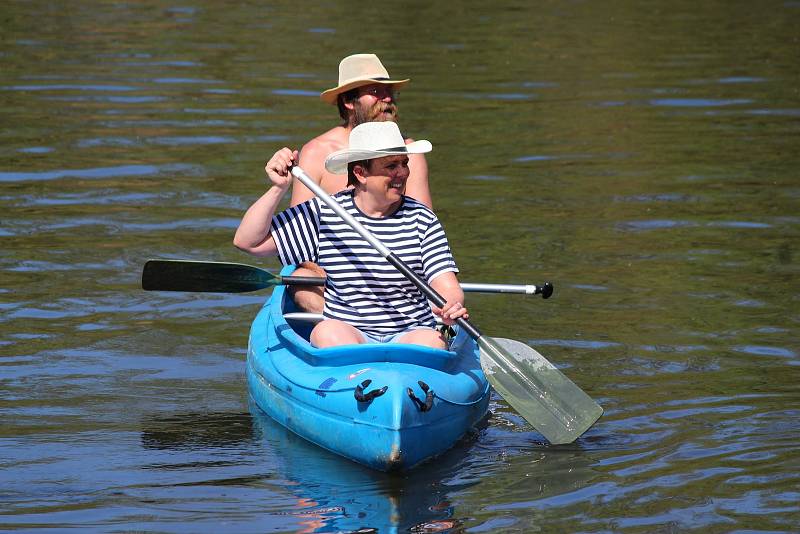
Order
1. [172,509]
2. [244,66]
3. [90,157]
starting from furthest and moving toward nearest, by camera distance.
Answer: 1. [244,66]
2. [90,157]
3. [172,509]

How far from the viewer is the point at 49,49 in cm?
1981

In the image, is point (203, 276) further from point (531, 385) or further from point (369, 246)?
point (531, 385)

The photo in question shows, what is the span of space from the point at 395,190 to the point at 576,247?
14.4ft

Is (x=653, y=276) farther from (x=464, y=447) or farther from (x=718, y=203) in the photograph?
(x=464, y=447)

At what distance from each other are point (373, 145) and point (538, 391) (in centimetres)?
144

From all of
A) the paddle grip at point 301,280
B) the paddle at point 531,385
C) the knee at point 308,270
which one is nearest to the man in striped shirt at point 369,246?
the paddle at point 531,385

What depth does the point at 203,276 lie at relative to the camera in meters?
7.68

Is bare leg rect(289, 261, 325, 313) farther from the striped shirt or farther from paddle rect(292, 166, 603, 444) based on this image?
paddle rect(292, 166, 603, 444)

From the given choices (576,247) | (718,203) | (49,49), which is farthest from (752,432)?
(49,49)

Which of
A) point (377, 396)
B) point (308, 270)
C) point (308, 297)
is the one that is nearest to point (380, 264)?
point (377, 396)

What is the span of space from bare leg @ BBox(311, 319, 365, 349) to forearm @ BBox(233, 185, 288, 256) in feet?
1.61

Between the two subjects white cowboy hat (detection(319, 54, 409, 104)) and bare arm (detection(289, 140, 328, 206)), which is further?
bare arm (detection(289, 140, 328, 206))

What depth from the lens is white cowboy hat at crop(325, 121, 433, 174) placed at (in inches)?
260

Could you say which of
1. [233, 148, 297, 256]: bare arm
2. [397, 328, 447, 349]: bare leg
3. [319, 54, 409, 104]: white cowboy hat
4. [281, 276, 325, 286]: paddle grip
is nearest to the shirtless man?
[319, 54, 409, 104]: white cowboy hat
